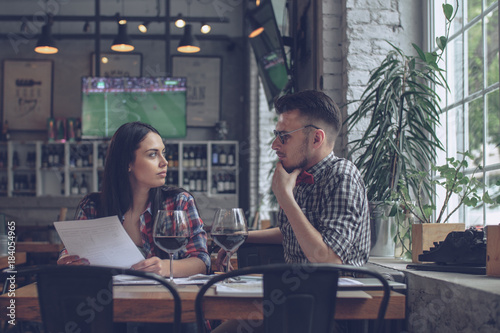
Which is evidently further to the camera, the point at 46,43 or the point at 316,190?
the point at 46,43

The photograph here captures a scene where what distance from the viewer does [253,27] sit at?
430 centimetres

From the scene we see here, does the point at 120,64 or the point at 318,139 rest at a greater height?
the point at 120,64

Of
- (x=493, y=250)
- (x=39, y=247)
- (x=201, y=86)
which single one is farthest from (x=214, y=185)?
(x=493, y=250)

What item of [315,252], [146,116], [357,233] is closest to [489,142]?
[357,233]

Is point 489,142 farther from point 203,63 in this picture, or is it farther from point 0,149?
point 0,149

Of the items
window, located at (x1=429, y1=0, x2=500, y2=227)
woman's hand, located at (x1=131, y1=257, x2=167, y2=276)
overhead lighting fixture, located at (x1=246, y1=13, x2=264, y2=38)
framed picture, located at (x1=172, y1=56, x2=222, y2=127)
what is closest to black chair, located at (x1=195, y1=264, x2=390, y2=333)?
woman's hand, located at (x1=131, y1=257, x2=167, y2=276)

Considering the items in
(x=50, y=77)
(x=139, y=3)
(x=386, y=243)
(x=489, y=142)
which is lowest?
(x=386, y=243)

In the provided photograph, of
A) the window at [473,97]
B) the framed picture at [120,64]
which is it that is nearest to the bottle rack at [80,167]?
the framed picture at [120,64]

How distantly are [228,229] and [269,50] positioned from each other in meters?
2.88

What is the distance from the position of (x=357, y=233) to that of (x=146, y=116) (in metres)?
6.41

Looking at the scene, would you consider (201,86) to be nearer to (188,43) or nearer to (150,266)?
(188,43)

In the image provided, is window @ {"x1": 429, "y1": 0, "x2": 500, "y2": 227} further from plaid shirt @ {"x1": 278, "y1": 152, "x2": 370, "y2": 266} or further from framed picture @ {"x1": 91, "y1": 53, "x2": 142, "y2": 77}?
framed picture @ {"x1": 91, "y1": 53, "x2": 142, "y2": 77}

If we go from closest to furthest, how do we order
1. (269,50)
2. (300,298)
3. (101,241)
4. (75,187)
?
1. (300,298)
2. (101,241)
3. (269,50)
4. (75,187)

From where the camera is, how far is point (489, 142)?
85.0 inches
